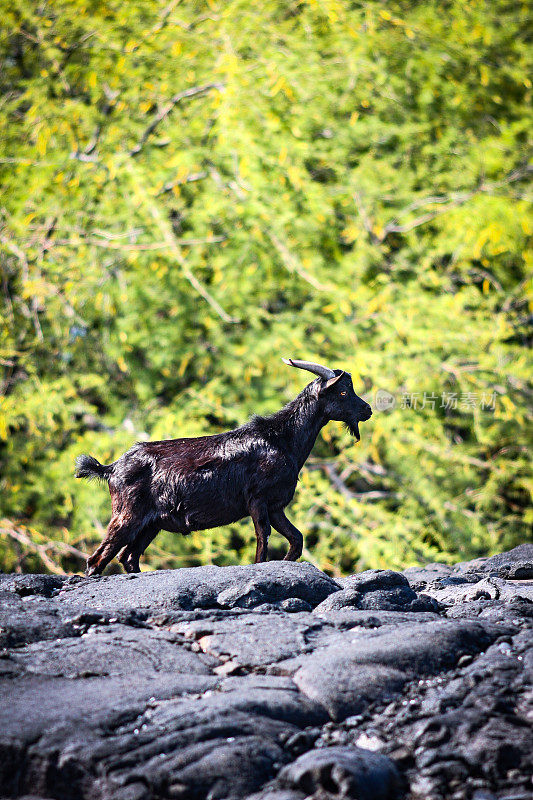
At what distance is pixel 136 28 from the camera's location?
53.4ft

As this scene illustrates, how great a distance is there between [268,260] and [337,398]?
7.25 metres

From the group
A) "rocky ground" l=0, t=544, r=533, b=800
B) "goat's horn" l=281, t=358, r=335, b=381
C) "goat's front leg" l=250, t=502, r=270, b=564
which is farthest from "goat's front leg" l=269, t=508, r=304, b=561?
"goat's horn" l=281, t=358, r=335, b=381

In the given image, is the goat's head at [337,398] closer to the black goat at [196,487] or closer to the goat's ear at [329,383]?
the goat's ear at [329,383]

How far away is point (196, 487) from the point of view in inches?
298

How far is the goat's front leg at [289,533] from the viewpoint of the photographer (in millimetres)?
7660

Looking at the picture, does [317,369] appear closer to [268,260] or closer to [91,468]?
[91,468]

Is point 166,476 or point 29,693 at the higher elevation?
point 29,693

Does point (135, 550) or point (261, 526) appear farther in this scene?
point (135, 550)

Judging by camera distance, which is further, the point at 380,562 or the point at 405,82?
the point at 405,82

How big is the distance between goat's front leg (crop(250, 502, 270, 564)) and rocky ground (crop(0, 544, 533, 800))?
68 centimetres

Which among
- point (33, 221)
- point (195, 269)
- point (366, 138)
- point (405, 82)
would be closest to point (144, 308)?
point (195, 269)

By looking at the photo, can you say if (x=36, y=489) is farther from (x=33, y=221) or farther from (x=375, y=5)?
(x=375, y=5)

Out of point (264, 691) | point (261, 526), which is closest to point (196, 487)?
point (261, 526)

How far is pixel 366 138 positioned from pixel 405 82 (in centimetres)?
137
